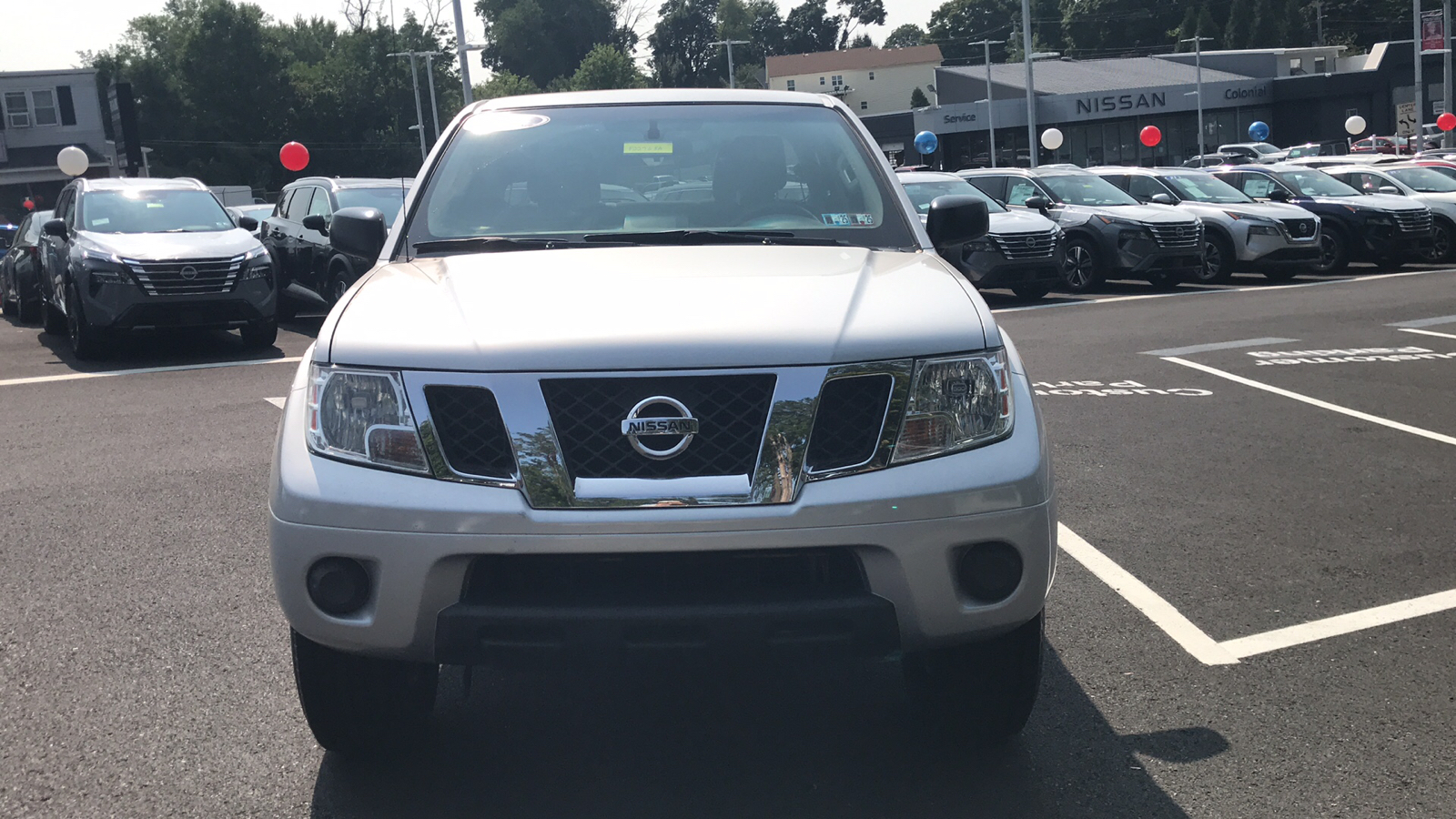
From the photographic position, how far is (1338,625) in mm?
4430

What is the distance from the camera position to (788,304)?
3.12 m

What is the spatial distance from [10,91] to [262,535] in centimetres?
6377

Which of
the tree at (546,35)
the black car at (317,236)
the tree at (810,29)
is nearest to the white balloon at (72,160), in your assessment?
the black car at (317,236)

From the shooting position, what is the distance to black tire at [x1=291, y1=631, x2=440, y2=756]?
10.6 ft

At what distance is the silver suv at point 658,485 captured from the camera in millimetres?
2820

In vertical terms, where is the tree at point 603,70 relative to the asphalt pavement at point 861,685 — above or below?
above

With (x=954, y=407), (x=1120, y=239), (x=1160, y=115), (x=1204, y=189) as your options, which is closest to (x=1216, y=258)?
(x=1204, y=189)

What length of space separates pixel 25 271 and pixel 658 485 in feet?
54.4

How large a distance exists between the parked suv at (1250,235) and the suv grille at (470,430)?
1715cm

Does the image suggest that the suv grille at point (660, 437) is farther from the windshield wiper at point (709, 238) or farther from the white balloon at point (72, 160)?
the white balloon at point (72, 160)

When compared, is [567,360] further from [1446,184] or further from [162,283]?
[1446,184]

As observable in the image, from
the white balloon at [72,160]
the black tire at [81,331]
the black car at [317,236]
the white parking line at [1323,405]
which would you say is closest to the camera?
the white parking line at [1323,405]

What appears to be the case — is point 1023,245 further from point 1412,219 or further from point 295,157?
point 295,157

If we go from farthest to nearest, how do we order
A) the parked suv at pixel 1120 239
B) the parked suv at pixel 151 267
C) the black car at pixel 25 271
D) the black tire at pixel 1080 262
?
1. the black tire at pixel 1080 262
2. the parked suv at pixel 1120 239
3. the black car at pixel 25 271
4. the parked suv at pixel 151 267
